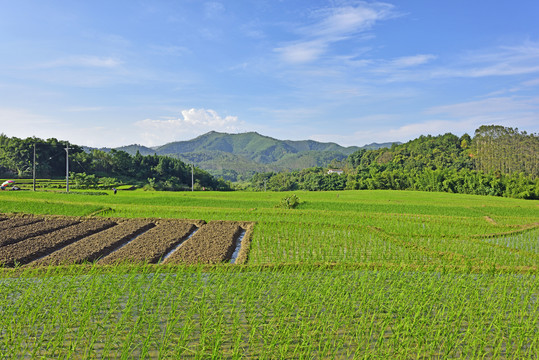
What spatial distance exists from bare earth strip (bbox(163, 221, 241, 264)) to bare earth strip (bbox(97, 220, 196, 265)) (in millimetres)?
Answer: 575

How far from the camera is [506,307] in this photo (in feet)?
24.7

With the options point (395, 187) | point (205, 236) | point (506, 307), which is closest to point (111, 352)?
point (506, 307)

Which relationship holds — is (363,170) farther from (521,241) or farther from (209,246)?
(209,246)

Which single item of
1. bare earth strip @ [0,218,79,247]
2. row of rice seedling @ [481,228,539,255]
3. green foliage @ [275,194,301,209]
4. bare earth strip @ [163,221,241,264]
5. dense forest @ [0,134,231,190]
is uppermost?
dense forest @ [0,134,231,190]

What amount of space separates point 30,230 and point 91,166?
2129 inches

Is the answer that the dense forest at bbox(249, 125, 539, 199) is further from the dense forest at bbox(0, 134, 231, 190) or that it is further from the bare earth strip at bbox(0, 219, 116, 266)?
the bare earth strip at bbox(0, 219, 116, 266)

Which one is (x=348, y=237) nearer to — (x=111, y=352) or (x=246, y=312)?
(x=246, y=312)

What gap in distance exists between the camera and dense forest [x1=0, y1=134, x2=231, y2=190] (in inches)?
2347

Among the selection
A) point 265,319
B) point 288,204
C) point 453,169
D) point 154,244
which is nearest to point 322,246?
point 154,244

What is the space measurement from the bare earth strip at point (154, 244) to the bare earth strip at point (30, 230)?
14.4 ft

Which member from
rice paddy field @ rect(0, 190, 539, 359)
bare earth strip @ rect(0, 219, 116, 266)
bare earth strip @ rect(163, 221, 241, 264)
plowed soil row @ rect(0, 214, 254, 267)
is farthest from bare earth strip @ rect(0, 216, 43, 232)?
bare earth strip @ rect(163, 221, 241, 264)

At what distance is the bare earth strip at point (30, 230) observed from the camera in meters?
13.3

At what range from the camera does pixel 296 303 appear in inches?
285

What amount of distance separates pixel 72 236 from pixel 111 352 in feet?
33.4
